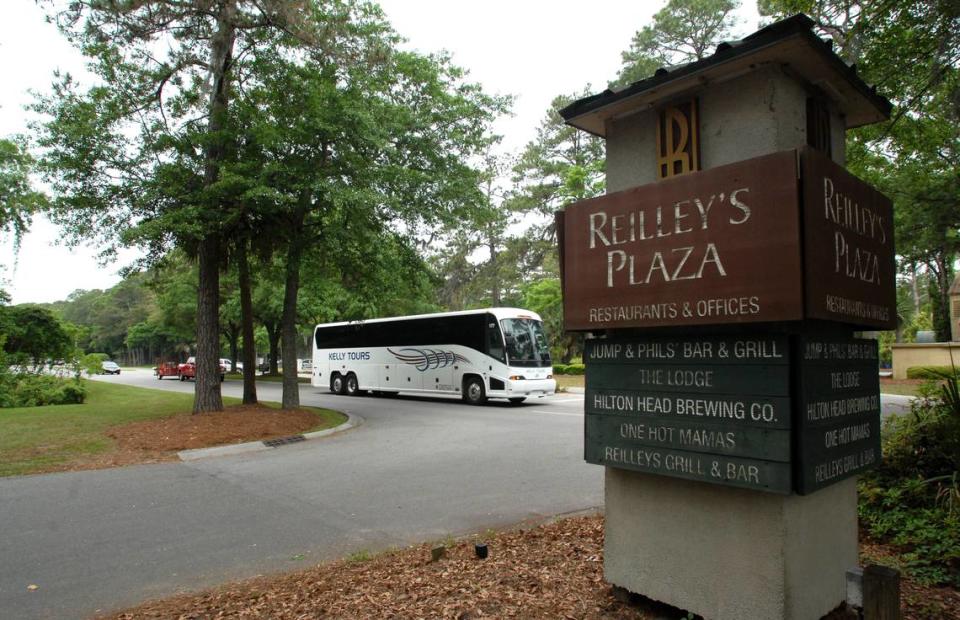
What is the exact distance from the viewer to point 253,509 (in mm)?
7348

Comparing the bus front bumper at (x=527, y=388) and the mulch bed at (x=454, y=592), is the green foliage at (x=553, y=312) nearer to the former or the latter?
the bus front bumper at (x=527, y=388)

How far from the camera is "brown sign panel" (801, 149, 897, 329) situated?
2.90 meters

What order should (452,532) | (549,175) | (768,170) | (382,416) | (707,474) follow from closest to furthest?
1. (768,170)
2. (707,474)
3. (452,532)
4. (382,416)
5. (549,175)

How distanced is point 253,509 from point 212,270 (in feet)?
28.6

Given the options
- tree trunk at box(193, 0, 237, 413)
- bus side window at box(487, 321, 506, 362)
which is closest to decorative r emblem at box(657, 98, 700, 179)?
tree trunk at box(193, 0, 237, 413)

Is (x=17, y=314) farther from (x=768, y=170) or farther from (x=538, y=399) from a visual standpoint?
(x=768, y=170)

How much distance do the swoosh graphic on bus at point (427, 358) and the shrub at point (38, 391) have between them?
441 inches

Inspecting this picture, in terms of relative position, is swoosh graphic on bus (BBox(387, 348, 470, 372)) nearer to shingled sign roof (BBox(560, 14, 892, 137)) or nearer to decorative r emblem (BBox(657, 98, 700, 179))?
shingled sign roof (BBox(560, 14, 892, 137))

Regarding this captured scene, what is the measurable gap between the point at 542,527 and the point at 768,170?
3983 millimetres

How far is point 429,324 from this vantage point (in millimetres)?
22641

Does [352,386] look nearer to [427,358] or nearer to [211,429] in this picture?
[427,358]

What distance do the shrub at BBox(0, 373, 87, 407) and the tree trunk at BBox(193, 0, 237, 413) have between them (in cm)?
967

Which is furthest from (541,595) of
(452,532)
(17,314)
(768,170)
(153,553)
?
(17,314)

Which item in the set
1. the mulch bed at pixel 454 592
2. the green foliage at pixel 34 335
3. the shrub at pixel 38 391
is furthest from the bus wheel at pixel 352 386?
the mulch bed at pixel 454 592
